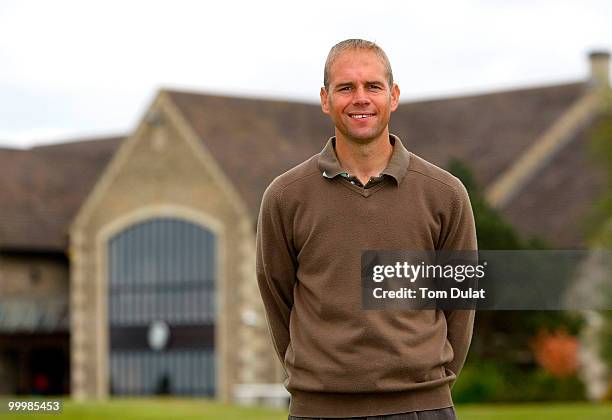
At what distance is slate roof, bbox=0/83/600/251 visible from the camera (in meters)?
49.2

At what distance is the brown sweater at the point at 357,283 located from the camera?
5.06 metres

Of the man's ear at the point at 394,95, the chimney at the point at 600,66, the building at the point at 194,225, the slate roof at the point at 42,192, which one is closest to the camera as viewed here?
the man's ear at the point at 394,95

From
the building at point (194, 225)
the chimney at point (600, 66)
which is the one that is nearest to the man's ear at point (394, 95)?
the building at point (194, 225)

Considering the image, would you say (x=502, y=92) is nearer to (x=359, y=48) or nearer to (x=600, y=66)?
(x=600, y=66)

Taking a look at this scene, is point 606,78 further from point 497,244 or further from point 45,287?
point 45,287

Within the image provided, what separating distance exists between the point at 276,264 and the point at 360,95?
2.16 ft

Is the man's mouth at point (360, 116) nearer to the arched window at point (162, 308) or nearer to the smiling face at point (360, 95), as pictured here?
the smiling face at point (360, 95)

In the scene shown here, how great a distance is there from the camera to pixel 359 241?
16.7ft

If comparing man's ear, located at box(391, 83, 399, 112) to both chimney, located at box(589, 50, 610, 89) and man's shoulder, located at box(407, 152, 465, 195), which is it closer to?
man's shoulder, located at box(407, 152, 465, 195)

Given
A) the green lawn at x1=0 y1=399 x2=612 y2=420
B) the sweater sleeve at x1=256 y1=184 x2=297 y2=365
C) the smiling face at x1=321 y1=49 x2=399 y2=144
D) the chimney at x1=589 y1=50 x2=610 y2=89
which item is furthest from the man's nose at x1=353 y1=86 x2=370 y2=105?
the chimney at x1=589 y1=50 x2=610 y2=89

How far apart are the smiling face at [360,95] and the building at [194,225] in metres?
41.2

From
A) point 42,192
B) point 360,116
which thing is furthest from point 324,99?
point 42,192

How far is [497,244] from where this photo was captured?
39.0 m

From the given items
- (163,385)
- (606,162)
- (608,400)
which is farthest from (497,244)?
(163,385)
